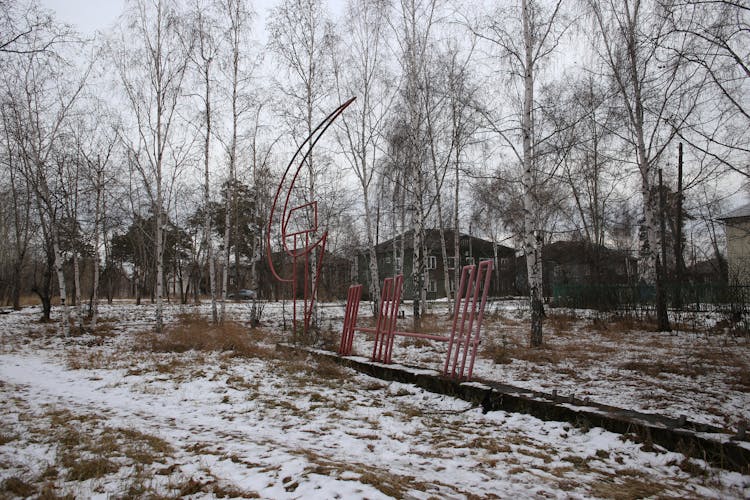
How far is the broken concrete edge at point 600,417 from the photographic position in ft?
9.69

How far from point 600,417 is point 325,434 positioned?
2.28m

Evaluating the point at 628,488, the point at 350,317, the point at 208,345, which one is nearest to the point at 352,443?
→ the point at 628,488

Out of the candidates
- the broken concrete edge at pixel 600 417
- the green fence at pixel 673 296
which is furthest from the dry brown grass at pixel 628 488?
the green fence at pixel 673 296

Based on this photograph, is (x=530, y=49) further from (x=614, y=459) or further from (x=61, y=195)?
(x=61, y=195)

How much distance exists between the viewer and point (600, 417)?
12.0 ft

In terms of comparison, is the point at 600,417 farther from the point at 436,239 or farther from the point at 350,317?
the point at 436,239

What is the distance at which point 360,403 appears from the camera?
4.91 meters

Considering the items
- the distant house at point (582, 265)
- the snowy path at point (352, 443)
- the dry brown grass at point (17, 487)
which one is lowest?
the snowy path at point (352, 443)

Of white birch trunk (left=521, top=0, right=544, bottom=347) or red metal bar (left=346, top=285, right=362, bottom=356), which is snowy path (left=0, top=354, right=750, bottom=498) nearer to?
red metal bar (left=346, top=285, right=362, bottom=356)

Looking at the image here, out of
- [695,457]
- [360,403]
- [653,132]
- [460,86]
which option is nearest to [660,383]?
[695,457]

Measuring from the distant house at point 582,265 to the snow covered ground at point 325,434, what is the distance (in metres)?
13.6

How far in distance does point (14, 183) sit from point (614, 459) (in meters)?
23.8

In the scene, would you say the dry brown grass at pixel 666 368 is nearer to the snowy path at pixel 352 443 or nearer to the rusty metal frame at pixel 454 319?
the rusty metal frame at pixel 454 319

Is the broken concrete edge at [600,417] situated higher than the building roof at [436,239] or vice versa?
the building roof at [436,239]
